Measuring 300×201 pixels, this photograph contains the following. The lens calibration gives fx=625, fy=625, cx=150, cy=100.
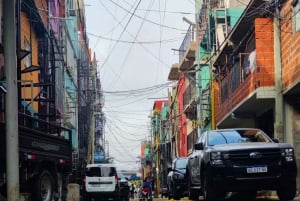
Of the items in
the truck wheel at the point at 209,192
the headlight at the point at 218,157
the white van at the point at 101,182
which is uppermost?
the headlight at the point at 218,157

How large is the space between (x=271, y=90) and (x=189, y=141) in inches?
1268

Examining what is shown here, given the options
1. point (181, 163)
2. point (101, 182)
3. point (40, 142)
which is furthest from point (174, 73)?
point (40, 142)

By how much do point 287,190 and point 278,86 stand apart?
9451 mm

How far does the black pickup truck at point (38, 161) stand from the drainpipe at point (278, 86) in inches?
328

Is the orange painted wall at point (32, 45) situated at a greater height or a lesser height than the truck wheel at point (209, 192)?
greater

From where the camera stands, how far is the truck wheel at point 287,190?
12966 mm

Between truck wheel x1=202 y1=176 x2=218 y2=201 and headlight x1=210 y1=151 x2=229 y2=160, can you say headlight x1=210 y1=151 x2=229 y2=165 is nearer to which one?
headlight x1=210 y1=151 x2=229 y2=160

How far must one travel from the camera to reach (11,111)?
Answer: 12.9 m

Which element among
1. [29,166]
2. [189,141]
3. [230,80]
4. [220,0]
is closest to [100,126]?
[189,141]

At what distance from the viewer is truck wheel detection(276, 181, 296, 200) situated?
13.0 m

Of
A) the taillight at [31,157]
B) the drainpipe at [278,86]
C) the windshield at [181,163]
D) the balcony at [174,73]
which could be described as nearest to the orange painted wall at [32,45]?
the windshield at [181,163]

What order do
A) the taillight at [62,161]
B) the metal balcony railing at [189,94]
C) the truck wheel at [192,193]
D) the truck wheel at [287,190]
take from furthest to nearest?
the metal balcony railing at [189,94]
the truck wheel at [192,193]
the taillight at [62,161]
the truck wheel at [287,190]

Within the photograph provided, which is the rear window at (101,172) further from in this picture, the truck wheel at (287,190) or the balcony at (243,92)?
the truck wheel at (287,190)

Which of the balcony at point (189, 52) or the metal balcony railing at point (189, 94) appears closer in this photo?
the balcony at point (189, 52)
